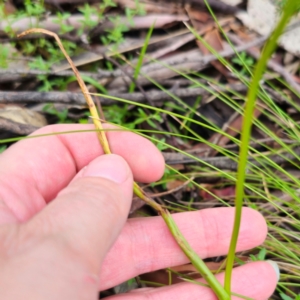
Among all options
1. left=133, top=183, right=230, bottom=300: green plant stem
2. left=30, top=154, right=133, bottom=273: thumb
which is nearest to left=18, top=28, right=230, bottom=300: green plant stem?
left=133, top=183, right=230, bottom=300: green plant stem

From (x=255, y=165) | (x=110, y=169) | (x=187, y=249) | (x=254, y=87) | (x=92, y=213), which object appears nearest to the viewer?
(x=254, y=87)

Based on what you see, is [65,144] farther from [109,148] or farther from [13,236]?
[13,236]

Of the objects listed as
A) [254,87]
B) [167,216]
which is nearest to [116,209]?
[167,216]

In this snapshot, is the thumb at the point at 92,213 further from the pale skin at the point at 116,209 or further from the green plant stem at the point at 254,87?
the green plant stem at the point at 254,87

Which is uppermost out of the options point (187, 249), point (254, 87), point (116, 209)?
point (254, 87)

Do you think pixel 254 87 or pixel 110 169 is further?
pixel 110 169

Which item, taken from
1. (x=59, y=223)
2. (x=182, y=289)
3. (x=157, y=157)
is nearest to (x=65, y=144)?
(x=157, y=157)

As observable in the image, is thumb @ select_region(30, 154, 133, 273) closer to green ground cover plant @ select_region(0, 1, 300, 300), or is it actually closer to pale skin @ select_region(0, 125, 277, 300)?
pale skin @ select_region(0, 125, 277, 300)

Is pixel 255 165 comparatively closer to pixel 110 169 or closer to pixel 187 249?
pixel 187 249
